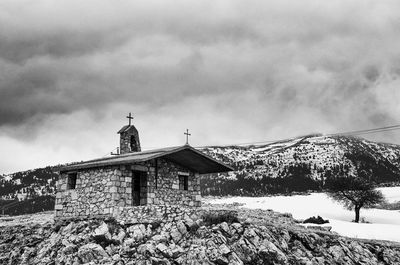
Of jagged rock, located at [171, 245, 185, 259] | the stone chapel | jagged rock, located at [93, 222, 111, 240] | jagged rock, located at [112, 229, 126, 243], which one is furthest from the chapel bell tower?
jagged rock, located at [171, 245, 185, 259]

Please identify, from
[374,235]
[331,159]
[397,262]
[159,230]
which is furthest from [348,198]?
[331,159]

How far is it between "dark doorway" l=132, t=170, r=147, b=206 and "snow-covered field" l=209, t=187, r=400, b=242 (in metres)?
12.4

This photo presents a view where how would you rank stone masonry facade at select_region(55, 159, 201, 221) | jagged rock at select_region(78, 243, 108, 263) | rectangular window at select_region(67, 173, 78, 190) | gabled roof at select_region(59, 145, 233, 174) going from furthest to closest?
rectangular window at select_region(67, 173, 78, 190) → gabled roof at select_region(59, 145, 233, 174) → stone masonry facade at select_region(55, 159, 201, 221) → jagged rock at select_region(78, 243, 108, 263)

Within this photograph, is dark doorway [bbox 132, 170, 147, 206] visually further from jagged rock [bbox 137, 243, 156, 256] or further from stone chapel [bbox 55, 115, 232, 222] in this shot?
jagged rock [bbox 137, 243, 156, 256]

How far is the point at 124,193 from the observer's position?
74.4 ft

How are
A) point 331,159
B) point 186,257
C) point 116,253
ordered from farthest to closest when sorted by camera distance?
1. point 331,159
2. point 116,253
3. point 186,257

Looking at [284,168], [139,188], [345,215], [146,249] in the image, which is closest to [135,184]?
[139,188]

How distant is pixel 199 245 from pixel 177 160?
8.58 metres

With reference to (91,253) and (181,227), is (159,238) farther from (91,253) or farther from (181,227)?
(91,253)

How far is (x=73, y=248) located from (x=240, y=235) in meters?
8.13

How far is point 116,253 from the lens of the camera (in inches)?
732

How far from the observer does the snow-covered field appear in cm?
2517

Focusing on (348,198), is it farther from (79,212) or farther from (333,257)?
(79,212)

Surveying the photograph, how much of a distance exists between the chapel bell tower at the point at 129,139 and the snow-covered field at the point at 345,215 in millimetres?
15282
